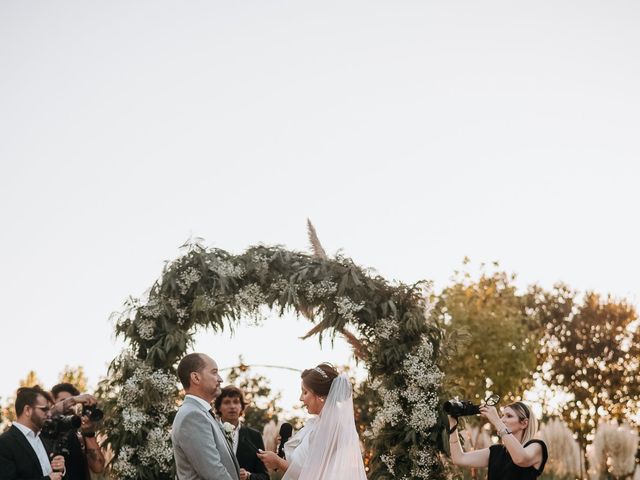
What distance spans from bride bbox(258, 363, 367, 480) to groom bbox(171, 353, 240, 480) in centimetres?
81

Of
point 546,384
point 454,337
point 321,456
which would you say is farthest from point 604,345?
point 321,456

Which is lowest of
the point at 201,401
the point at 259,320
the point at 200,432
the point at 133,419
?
the point at 200,432

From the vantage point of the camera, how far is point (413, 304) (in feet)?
31.5

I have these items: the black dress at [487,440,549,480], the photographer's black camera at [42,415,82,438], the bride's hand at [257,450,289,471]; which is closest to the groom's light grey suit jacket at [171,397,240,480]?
the bride's hand at [257,450,289,471]

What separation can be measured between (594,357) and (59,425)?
28097 mm

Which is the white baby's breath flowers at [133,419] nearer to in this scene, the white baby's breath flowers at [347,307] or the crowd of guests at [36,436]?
the crowd of guests at [36,436]

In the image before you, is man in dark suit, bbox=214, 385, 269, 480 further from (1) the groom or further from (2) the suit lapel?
A: (1) the groom

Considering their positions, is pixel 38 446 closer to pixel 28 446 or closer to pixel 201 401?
pixel 28 446

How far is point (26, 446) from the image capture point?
7.01 meters

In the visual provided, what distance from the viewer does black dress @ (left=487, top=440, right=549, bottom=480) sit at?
692 centimetres

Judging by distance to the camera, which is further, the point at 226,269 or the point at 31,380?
the point at 31,380

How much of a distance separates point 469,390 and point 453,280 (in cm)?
385

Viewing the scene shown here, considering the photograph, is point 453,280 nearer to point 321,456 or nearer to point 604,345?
point 604,345

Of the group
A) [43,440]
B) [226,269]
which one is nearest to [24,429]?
[43,440]
